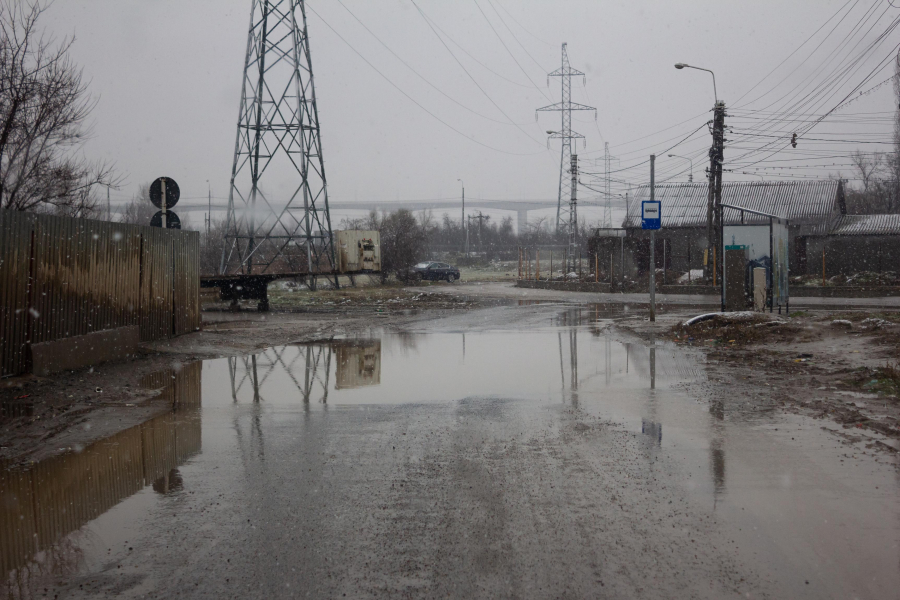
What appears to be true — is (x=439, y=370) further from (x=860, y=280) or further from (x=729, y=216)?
(x=729, y=216)

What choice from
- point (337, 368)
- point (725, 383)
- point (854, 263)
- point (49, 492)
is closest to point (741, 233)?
point (725, 383)

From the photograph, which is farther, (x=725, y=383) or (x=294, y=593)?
(x=725, y=383)

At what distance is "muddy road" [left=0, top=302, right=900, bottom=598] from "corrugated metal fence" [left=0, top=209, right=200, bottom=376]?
6.95 feet

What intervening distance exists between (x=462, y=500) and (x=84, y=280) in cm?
857

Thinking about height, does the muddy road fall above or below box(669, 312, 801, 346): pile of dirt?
below

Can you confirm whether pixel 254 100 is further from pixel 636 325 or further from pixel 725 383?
pixel 725 383

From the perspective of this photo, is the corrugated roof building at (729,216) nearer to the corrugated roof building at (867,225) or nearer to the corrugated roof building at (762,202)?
the corrugated roof building at (762,202)

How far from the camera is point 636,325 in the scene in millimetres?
18516

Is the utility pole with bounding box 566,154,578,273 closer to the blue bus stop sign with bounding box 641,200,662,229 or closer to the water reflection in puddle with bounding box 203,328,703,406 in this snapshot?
the blue bus stop sign with bounding box 641,200,662,229

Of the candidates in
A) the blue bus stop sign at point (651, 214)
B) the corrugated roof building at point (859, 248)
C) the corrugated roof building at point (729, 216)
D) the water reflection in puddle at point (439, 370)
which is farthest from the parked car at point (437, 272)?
the water reflection in puddle at point (439, 370)

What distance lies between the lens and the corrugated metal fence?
9.66m

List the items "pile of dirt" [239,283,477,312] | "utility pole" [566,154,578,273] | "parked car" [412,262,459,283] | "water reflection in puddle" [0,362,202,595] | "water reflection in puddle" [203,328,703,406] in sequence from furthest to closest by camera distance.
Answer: "parked car" [412,262,459,283], "utility pole" [566,154,578,273], "pile of dirt" [239,283,477,312], "water reflection in puddle" [203,328,703,406], "water reflection in puddle" [0,362,202,595]

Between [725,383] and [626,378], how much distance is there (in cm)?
130

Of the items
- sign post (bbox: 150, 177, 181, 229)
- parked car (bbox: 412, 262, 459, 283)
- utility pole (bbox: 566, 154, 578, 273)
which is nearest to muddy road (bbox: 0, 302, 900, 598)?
sign post (bbox: 150, 177, 181, 229)
